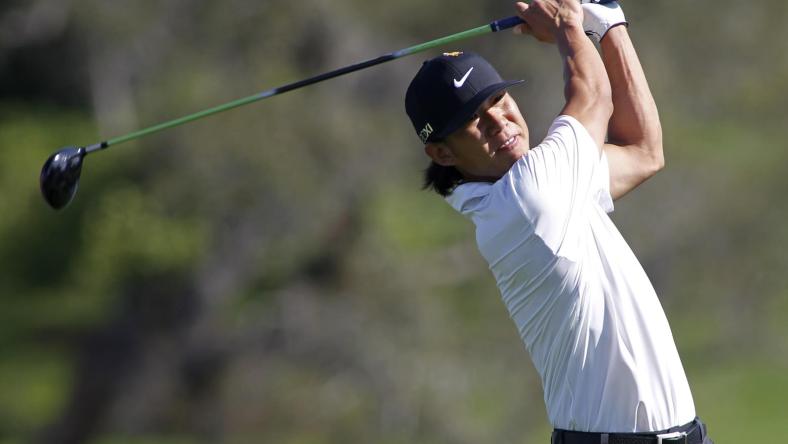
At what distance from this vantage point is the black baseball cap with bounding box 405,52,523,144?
3.41 m

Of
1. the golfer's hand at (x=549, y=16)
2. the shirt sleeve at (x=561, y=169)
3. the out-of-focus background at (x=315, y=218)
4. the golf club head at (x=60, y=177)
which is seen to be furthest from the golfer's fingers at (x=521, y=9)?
the out-of-focus background at (x=315, y=218)

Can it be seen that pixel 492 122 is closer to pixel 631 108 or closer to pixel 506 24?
pixel 506 24

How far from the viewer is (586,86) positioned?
3336 millimetres

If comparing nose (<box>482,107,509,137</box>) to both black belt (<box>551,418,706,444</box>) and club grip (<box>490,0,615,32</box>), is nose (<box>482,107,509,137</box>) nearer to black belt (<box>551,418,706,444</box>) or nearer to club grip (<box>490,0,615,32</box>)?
club grip (<box>490,0,615,32</box>)

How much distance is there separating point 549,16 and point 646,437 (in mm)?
1113

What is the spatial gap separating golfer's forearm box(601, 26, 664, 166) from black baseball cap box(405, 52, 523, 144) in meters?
0.36

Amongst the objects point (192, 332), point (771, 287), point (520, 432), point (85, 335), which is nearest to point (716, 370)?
point (771, 287)

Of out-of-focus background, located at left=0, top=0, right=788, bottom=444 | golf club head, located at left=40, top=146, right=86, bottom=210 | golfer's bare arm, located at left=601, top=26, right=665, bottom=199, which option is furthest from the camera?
out-of-focus background, located at left=0, top=0, right=788, bottom=444

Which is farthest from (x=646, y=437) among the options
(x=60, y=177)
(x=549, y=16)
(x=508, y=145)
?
(x=60, y=177)

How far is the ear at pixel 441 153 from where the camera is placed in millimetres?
3557

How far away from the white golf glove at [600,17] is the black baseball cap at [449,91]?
0.38 meters

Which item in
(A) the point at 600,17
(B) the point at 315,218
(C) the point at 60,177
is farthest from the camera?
(B) the point at 315,218

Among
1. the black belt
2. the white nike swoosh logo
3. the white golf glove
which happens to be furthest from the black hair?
the black belt

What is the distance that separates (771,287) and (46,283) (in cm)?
795
